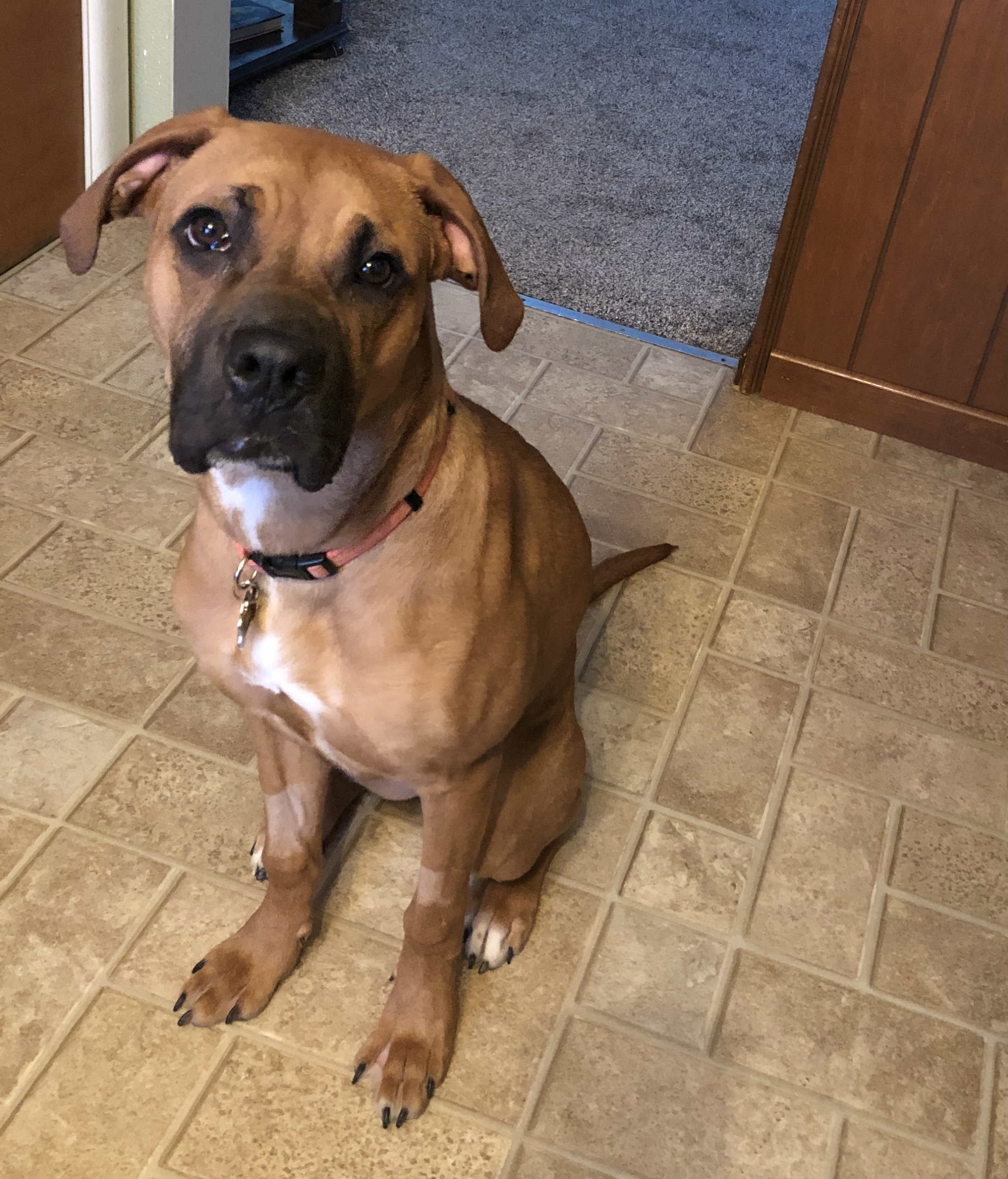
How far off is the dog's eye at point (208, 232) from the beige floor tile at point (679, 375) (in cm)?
215

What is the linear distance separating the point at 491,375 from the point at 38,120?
1510mm

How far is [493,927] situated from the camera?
2.00m

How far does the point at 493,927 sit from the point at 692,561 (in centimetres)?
119

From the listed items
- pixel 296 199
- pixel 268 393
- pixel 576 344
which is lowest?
pixel 576 344

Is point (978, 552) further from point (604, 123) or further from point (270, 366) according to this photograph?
point (604, 123)

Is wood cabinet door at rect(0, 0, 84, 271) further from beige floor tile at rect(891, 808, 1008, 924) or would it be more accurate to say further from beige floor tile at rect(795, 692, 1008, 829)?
beige floor tile at rect(891, 808, 1008, 924)

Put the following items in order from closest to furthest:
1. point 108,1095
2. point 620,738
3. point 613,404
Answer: point 108,1095
point 620,738
point 613,404

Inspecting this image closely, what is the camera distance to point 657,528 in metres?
2.96

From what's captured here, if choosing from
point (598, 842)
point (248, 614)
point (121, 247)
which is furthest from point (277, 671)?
point (121, 247)

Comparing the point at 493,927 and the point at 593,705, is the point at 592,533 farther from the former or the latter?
the point at 493,927

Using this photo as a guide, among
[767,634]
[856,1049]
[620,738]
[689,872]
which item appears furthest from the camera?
[767,634]

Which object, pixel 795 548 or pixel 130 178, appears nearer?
pixel 130 178

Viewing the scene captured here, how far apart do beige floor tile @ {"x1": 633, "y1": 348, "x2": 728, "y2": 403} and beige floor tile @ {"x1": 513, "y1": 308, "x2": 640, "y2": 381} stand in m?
0.05

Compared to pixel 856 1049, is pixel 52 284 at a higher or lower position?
higher
